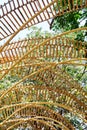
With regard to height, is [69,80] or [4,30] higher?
[69,80]

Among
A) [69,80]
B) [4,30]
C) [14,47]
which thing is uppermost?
[69,80]

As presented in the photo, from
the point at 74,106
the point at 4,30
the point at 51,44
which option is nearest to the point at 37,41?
the point at 51,44

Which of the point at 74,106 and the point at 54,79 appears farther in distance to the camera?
the point at 74,106

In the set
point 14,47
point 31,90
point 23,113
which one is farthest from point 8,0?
point 23,113

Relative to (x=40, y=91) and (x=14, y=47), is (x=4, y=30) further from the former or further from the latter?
(x=40, y=91)

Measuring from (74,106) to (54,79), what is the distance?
1070 mm

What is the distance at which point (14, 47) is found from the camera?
21.2 feet

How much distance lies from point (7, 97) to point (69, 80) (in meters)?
1.78

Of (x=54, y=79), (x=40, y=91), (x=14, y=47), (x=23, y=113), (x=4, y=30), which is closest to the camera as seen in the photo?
(x=4, y=30)

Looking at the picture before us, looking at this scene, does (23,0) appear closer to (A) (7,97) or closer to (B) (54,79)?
(B) (54,79)

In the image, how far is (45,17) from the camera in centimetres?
491

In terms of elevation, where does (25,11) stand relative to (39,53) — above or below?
below

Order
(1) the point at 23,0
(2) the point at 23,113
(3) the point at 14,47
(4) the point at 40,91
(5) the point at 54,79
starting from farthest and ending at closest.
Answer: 1. (2) the point at 23,113
2. (4) the point at 40,91
3. (5) the point at 54,79
4. (3) the point at 14,47
5. (1) the point at 23,0

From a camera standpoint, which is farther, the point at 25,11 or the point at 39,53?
the point at 39,53
